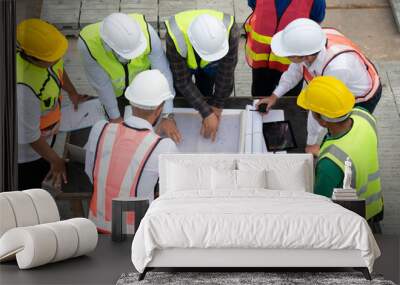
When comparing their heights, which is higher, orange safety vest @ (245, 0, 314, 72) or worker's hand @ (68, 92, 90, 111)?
orange safety vest @ (245, 0, 314, 72)

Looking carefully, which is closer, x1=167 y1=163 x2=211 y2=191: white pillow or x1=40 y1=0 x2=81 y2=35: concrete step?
x1=167 y1=163 x2=211 y2=191: white pillow

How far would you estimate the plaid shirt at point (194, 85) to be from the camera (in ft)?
21.6

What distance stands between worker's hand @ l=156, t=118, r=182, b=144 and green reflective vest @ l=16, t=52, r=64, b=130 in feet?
3.00

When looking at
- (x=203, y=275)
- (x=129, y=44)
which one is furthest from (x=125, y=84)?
(x=203, y=275)

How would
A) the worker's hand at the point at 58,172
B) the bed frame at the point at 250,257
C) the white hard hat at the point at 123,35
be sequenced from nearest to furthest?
the bed frame at the point at 250,257 < the white hard hat at the point at 123,35 < the worker's hand at the point at 58,172

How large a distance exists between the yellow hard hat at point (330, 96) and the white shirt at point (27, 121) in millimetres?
2418

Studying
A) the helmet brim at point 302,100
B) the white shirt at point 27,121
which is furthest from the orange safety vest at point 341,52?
the white shirt at point 27,121

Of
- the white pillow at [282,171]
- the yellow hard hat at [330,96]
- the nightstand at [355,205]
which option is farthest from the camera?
the yellow hard hat at [330,96]

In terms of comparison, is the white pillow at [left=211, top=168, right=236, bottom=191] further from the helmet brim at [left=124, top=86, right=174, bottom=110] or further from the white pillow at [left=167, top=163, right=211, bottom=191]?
the helmet brim at [left=124, top=86, right=174, bottom=110]

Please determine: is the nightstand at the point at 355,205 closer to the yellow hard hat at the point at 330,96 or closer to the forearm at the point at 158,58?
the yellow hard hat at the point at 330,96

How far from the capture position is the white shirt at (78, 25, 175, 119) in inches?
261

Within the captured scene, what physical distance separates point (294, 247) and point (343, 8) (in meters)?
2.69

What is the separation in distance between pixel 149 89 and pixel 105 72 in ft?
1.37

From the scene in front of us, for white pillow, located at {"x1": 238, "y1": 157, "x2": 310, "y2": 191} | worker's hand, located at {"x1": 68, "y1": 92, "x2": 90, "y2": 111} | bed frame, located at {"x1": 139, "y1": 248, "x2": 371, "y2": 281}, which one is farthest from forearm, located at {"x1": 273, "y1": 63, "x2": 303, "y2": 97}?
bed frame, located at {"x1": 139, "y1": 248, "x2": 371, "y2": 281}
